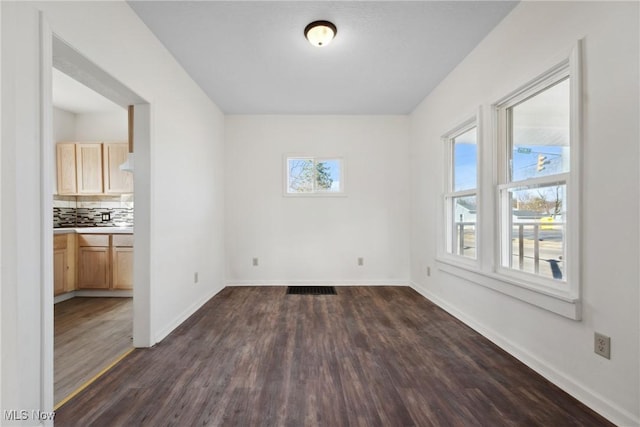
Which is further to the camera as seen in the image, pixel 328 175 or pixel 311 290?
pixel 328 175

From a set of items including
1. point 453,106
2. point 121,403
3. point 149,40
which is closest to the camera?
point 121,403

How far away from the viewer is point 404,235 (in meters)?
4.48

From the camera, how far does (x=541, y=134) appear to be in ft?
6.82

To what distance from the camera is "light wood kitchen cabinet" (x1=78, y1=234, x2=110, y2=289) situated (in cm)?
373

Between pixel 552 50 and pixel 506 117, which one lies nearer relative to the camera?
pixel 552 50

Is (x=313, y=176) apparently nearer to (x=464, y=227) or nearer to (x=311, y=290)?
(x=311, y=290)

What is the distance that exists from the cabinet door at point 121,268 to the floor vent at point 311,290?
2178 millimetres

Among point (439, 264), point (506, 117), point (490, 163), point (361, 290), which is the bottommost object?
point (361, 290)

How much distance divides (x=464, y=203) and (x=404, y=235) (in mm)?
1415

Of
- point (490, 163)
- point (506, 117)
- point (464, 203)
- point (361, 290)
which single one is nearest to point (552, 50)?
point (506, 117)

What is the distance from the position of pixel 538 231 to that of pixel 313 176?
10.1 ft

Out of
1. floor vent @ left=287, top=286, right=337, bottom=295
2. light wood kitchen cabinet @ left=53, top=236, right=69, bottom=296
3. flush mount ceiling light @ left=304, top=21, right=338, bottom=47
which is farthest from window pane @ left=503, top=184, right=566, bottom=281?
light wood kitchen cabinet @ left=53, top=236, right=69, bottom=296

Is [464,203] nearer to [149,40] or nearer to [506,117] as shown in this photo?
[506,117]

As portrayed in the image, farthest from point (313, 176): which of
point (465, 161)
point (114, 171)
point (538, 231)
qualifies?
point (538, 231)
